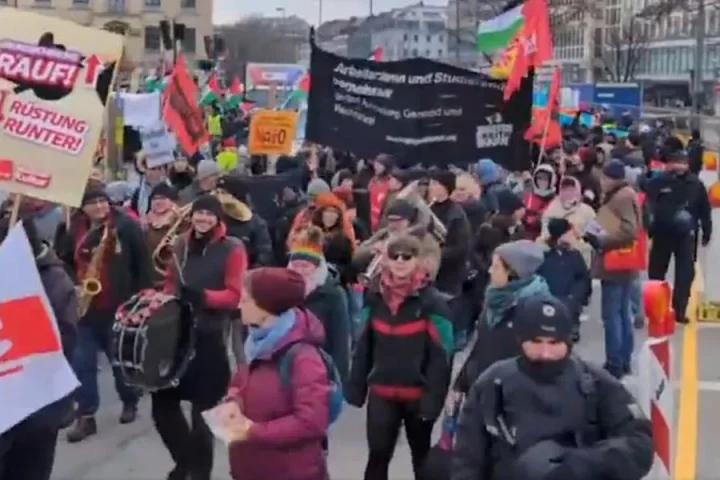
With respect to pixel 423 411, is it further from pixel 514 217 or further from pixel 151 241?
pixel 514 217

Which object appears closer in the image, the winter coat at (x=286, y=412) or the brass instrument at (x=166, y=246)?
the winter coat at (x=286, y=412)

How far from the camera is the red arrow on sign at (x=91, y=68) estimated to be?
653cm

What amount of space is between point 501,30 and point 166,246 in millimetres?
5846

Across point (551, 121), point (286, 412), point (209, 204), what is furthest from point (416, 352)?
point (551, 121)

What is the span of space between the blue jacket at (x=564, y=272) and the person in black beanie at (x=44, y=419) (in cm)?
367

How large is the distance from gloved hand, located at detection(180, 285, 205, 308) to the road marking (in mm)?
2877

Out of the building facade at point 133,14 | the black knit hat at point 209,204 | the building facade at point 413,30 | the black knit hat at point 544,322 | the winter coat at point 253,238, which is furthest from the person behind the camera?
the building facade at point 413,30

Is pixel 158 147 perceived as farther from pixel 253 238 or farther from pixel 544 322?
pixel 544 322

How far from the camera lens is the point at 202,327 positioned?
7227mm

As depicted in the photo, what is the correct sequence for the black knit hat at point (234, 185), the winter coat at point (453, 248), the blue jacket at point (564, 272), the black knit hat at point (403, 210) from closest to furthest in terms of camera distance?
the black knit hat at point (403, 210) < the blue jacket at point (564, 272) < the winter coat at point (453, 248) < the black knit hat at point (234, 185)

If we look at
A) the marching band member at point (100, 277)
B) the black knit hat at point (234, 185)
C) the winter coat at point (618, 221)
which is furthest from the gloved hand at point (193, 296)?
the black knit hat at point (234, 185)

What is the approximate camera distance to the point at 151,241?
9.38 metres

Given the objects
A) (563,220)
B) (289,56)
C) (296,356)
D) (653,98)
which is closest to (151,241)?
(563,220)

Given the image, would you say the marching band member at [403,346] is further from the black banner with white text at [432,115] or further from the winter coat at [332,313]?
the black banner with white text at [432,115]
